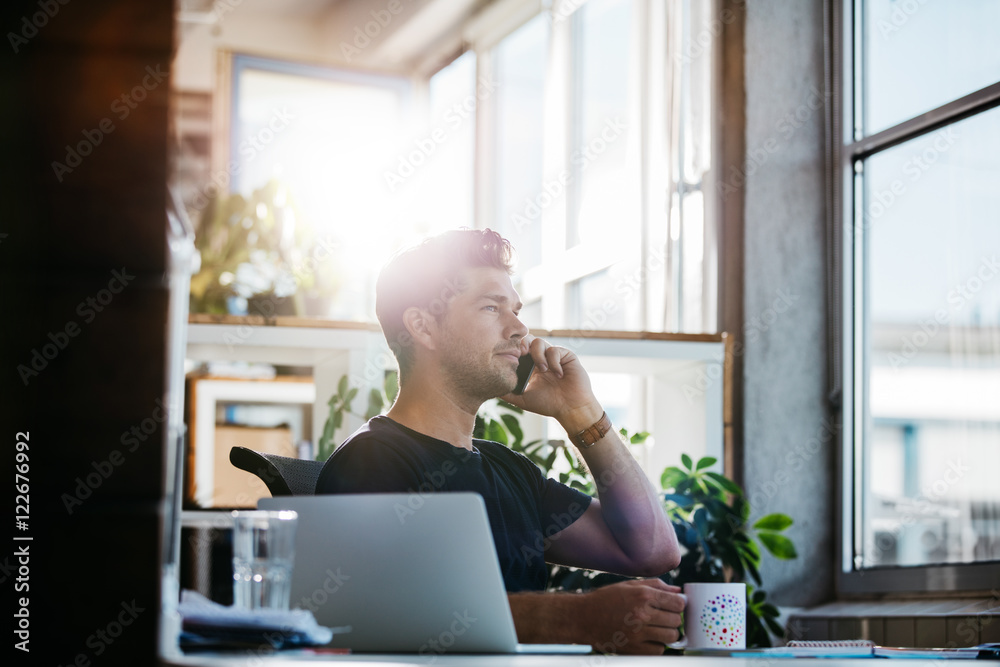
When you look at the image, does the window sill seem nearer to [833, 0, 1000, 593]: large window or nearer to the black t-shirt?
[833, 0, 1000, 593]: large window

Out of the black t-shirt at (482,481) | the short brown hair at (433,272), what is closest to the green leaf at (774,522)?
the black t-shirt at (482,481)

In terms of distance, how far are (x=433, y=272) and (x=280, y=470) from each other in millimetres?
525

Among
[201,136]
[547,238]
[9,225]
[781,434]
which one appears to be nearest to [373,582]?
[9,225]

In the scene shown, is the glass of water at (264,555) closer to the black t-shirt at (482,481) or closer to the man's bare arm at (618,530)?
the black t-shirt at (482,481)

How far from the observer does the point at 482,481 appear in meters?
1.93

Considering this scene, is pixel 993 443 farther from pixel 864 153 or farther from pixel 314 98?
pixel 314 98

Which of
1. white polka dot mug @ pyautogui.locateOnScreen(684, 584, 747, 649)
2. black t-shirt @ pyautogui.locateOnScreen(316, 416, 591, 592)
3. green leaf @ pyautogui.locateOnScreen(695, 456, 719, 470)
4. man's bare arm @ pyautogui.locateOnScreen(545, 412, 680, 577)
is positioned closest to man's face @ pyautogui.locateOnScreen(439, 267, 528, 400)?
black t-shirt @ pyautogui.locateOnScreen(316, 416, 591, 592)

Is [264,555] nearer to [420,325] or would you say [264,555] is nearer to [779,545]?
[420,325]

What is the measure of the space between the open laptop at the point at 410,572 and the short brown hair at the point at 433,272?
0.93 meters

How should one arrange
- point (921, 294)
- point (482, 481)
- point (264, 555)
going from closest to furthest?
1. point (264, 555)
2. point (482, 481)
3. point (921, 294)

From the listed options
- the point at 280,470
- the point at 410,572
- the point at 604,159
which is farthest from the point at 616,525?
the point at 604,159

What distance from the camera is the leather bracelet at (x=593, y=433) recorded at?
209 cm

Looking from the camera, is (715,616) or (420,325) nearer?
(715,616)

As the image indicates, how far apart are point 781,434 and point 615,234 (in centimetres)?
96
